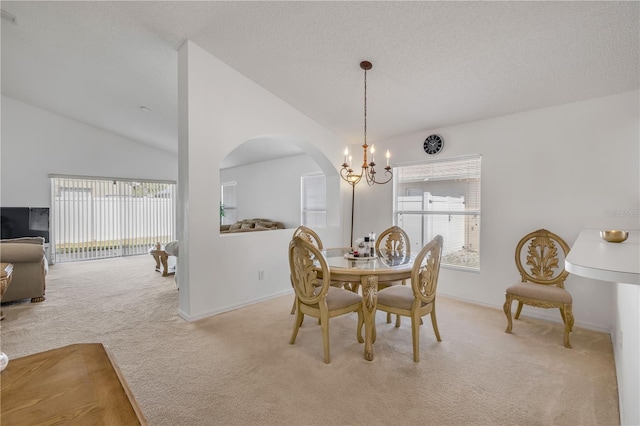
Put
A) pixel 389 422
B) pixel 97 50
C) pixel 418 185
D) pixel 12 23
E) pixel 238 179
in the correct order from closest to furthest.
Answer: pixel 389 422 → pixel 12 23 → pixel 97 50 → pixel 418 185 → pixel 238 179

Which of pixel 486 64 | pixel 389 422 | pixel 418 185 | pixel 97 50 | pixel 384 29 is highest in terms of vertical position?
pixel 97 50

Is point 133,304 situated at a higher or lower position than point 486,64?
lower

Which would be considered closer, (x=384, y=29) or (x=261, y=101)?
(x=384, y=29)

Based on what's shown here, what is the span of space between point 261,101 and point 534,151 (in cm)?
334

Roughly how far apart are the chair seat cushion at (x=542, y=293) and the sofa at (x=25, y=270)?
5545 mm

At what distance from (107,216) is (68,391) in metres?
7.98

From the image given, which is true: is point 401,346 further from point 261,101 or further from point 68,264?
point 68,264

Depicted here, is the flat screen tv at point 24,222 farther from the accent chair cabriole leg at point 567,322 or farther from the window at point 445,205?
the accent chair cabriole leg at point 567,322

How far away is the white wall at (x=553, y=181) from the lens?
285 centimetres

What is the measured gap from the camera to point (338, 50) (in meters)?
2.91

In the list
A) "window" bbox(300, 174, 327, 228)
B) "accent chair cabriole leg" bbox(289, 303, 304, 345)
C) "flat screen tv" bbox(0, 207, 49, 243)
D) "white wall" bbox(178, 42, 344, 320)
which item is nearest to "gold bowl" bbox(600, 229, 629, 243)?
"accent chair cabriole leg" bbox(289, 303, 304, 345)

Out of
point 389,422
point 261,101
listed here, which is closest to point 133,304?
point 261,101

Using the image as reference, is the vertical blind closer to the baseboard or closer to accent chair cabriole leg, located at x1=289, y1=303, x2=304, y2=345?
the baseboard

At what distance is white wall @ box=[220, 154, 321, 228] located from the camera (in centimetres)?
645
